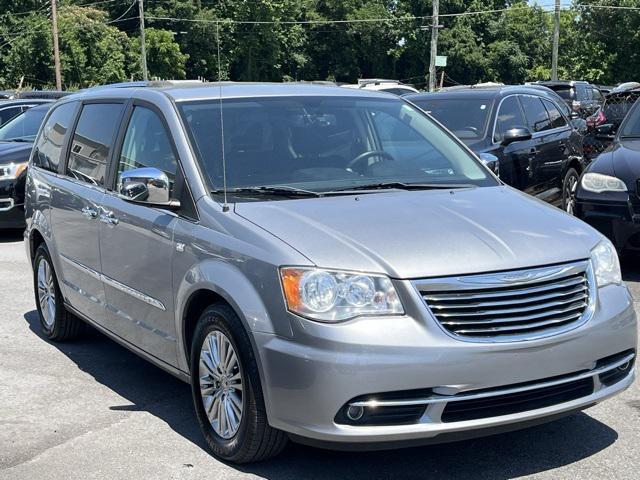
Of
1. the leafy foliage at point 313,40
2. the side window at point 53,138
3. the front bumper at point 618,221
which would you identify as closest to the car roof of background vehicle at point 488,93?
the front bumper at point 618,221

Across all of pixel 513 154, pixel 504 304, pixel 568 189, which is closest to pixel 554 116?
pixel 568 189

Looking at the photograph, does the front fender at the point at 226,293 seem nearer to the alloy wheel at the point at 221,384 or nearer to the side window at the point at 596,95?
the alloy wheel at the point at 221,384

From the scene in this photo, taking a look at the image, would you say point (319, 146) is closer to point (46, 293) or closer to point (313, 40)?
point (46, 293)

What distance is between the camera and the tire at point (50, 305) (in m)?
6.39

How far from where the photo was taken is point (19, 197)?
37.1ft

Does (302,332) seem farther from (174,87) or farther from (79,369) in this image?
(79,369)

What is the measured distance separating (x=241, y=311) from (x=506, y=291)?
1123 millimetres

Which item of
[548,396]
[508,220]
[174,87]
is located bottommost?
[548,396]

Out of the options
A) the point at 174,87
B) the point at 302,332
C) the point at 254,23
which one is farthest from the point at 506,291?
the point at 254,23

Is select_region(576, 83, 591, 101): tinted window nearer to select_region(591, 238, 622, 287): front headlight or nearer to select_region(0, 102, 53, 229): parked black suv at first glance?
select_region(0, 102, 53, 229): parked black suv

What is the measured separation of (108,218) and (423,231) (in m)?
2.12

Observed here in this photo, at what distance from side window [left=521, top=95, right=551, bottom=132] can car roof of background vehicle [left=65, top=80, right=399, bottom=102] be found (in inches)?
206

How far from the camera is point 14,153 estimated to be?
11.6 m

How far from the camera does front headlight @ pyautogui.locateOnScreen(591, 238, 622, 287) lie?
4.08 m
